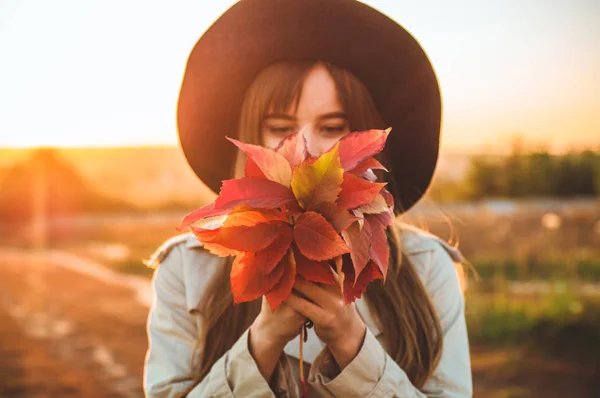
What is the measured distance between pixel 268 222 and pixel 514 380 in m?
4.38

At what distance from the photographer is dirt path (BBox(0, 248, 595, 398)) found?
4.86 m

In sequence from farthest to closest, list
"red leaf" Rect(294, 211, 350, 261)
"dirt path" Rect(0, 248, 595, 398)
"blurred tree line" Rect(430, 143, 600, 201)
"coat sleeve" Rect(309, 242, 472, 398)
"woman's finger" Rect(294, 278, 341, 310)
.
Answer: "blurred tree line" Rect(430, 143, 600, 201), "dirt path" Rect(0, 248, 595, 398), "coat sleeve" Rect(309, 242, 472, 398), "woman's finger" Rect(294, 278, 341, 310), "red leaf" Rect(294, 211, 350, 261)

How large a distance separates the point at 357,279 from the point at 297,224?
0.14 m

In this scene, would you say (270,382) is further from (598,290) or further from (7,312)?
(7,312)

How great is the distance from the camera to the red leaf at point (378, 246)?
1021mm

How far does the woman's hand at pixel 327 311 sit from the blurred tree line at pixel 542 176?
7285 mm

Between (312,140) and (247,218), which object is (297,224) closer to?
(247,218)

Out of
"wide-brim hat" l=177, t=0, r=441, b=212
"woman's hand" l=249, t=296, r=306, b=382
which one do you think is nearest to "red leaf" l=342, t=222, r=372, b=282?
"woman's hand" l=249, t=296, r=306, b=382

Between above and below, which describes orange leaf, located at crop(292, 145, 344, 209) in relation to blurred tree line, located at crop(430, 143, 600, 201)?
above

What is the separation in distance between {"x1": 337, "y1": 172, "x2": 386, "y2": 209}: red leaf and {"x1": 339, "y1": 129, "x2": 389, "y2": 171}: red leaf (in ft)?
0.12

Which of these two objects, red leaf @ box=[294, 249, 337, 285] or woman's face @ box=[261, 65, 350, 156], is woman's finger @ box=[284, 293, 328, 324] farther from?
woman's face @ box=[261, 65, 350, 156]

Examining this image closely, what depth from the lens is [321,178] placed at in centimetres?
101

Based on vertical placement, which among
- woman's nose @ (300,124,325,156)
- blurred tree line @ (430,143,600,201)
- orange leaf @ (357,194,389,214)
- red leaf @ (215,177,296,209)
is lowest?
blurred tree line @ (430,143,600,201)

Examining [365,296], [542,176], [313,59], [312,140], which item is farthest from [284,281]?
[542,176]
